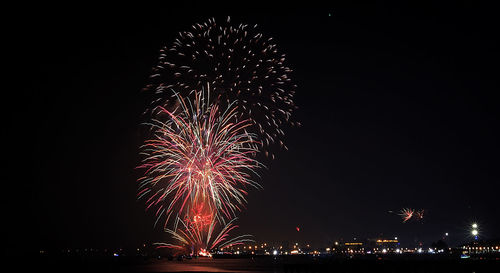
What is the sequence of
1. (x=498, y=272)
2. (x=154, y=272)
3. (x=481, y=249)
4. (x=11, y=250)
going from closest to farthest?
(x=154, y=272)
(x=498, y=272)
(x=11, y=250)
(x=481, y=249)

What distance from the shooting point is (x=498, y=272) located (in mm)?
45375

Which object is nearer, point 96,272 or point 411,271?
point 96,272

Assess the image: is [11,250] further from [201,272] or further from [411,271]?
[411,271]

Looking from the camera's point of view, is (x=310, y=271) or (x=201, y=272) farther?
(x=310, y=271)

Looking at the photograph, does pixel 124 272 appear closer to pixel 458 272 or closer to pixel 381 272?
pixel 381 272

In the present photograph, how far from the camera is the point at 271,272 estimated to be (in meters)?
47.0

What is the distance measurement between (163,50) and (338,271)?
30.2 metres

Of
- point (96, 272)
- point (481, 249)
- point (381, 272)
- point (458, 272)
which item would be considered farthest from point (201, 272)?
point (481, 249)

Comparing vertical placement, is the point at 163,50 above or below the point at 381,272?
above

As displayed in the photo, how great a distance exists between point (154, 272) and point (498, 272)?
35656 millimetres

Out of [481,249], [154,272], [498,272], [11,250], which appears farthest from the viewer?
[481,249]

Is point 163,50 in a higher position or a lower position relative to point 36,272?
higher

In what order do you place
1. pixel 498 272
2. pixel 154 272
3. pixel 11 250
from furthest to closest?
pixel 11 250 < pixel 498 272 < pixel 154 272

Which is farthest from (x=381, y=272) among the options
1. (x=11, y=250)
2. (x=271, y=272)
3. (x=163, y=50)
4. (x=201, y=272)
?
(x=11, y=250)
